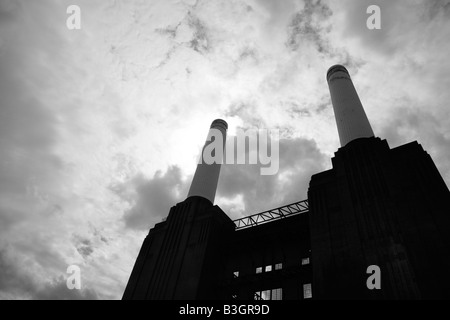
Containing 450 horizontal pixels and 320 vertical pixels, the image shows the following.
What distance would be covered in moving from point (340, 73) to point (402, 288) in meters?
26.7

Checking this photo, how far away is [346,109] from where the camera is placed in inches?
1161

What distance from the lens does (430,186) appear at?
18578mm

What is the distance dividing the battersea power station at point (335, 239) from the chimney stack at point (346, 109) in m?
0.12

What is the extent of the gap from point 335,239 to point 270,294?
27.0 feet

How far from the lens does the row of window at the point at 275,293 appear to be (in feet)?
73.7

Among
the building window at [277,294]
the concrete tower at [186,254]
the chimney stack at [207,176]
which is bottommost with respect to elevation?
the building window at [277,294]

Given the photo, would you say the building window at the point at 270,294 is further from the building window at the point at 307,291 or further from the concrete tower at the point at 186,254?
the concrete tower at the point at 186,254

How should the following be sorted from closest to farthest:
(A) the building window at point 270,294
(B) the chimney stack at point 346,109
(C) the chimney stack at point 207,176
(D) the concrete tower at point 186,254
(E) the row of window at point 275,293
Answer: (E) the row of window at point 275,293
(A) the building window at point 270,294
(D) the concrete tower at point 186,254
(B) the chimney stack at point 346,109
(C) the chimney stack at point 207,176

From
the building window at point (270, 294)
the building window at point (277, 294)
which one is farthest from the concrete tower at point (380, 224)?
the building window at point (270, 294)

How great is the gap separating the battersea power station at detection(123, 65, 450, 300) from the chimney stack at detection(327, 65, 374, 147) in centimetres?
12
